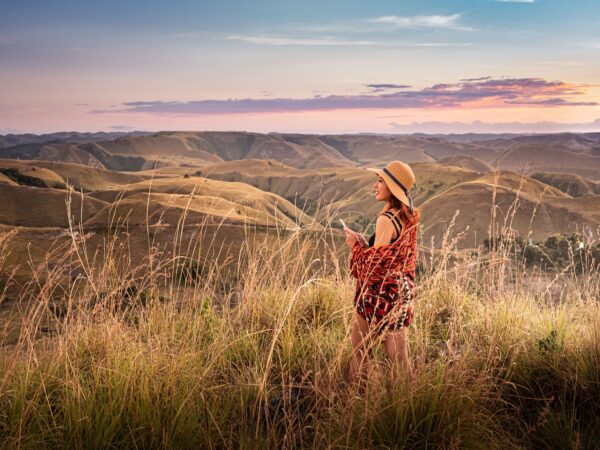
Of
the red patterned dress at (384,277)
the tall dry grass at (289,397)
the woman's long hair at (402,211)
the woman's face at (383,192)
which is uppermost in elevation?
the woman's face at (383,192)

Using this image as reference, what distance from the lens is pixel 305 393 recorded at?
3809 millimetres

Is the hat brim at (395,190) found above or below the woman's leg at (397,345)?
above

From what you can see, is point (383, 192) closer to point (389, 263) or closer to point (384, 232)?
point (384, 232)

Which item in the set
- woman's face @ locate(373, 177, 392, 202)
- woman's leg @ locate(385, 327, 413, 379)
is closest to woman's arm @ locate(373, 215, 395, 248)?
woman's face @ locate(373, 177, 392, 202)

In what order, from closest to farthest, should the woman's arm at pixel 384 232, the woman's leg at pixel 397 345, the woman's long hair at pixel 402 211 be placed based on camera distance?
the woman's leg at pixel 397 345
the woman's arm at pixel 384 232
the woman's long hair at pixel 402 211

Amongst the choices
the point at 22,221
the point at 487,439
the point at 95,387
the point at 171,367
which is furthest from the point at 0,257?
the point at 22,221

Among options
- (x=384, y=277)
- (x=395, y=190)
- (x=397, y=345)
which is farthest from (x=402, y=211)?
(x=397, y=345)

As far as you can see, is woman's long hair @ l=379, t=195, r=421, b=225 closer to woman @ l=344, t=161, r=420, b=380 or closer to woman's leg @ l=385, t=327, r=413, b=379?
woman @ l=344, t=161, r=420, b=380

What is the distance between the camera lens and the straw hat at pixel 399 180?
12.4 feet

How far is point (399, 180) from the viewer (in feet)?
12.7

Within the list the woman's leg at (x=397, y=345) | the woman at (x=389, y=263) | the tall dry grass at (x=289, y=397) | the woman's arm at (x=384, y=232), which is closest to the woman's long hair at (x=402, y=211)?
the woman at (x=389, y=263)

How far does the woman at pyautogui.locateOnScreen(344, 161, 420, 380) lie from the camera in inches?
146

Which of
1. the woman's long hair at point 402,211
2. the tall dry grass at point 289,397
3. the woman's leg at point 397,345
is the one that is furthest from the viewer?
the woman's long hair at point 402,211

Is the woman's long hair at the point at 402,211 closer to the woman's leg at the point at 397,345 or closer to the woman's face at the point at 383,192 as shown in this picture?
the woman's face at the point at 383,192
